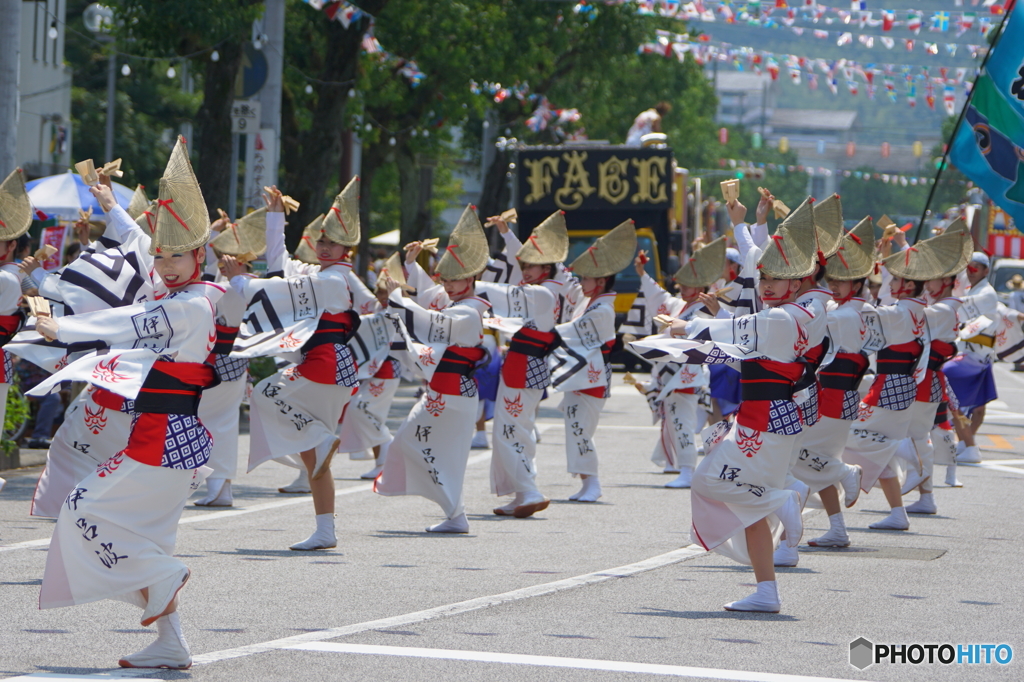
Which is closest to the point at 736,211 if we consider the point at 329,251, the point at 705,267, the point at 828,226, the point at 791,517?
the point at 828,226

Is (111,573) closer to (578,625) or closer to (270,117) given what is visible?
(578,625)

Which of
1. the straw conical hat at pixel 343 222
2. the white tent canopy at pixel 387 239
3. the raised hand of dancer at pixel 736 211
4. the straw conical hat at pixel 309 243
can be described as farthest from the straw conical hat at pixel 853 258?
the white tent canopy at pixel 387 239

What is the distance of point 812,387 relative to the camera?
25.9ft

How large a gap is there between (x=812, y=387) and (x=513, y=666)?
303cm

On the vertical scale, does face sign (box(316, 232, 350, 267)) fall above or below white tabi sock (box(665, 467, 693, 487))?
above

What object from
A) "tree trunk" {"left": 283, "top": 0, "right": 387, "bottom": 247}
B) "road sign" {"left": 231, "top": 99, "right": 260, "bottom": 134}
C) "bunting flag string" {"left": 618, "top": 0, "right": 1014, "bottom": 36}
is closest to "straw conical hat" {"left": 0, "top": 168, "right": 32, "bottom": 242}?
"road sign" {"left": 231, "top": 99, "right": 260, "bottom": 134}

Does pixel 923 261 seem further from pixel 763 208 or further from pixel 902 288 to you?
pixel 763 208

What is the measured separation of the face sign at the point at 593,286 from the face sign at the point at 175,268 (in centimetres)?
524

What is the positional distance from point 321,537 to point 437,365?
4.95ft

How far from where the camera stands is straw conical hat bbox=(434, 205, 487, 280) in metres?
9.22

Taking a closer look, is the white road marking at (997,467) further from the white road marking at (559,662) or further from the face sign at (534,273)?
the white road marking at (559,662)

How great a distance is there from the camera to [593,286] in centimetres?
1068

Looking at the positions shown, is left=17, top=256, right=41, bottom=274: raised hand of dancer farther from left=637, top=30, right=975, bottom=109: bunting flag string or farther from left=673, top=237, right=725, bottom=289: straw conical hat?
left=637, top=30, right=975, bottom=109: bunting flag string

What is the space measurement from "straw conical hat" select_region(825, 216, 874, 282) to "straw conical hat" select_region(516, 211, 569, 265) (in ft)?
7.14
